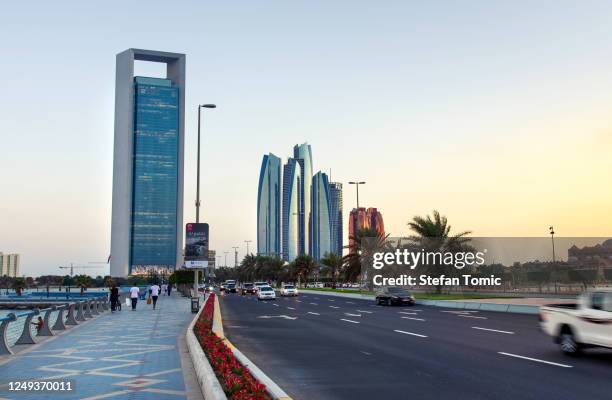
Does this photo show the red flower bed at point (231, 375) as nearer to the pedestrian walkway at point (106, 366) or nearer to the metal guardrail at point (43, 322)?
the pedestrian walkway at point (106, 366)

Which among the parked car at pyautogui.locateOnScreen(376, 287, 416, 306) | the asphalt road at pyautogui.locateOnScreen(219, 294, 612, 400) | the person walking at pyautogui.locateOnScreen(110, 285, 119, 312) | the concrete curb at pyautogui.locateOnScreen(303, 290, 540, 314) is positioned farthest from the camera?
the parked car at pyautogui.locateOnScreen(376, 287, 416, 306)

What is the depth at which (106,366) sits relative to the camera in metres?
12.1

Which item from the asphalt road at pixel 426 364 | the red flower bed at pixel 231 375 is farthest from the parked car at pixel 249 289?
the red flower bed at pixel 231 375

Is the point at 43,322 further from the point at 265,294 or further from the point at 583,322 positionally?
the point at 265,294

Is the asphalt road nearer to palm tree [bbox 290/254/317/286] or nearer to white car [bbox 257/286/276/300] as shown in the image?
white car [bbox 257/286/276/300]

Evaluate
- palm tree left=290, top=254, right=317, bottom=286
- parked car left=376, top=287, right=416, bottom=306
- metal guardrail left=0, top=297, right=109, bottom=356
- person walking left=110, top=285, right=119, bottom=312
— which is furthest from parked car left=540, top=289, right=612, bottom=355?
palm tree left=290, top=254, right=317, bottom=286

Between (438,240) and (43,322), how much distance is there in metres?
39.3

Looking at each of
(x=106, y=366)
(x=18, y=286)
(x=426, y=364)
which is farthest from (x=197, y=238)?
(x=18, y=286)

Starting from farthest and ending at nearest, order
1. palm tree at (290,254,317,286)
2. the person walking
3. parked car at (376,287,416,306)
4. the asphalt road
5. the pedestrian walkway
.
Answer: palm tree at (290,254,317,286) → parked car at (376,287,416,306) → the person walking → the asphalt road → the pedestrian walkway

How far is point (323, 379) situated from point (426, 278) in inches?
1751

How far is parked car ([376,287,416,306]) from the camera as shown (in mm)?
41031

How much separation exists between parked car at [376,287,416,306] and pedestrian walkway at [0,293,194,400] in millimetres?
24281

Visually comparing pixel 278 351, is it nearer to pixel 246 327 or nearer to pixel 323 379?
pixel 323 379

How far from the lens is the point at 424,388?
9.86m
